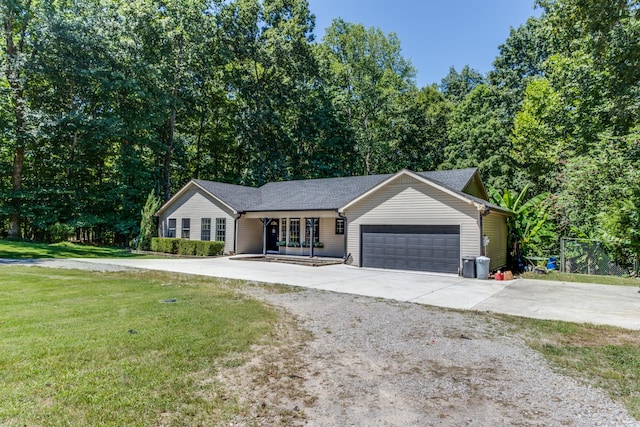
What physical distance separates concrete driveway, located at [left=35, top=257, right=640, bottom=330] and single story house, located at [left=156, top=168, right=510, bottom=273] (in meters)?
Result: 1.52

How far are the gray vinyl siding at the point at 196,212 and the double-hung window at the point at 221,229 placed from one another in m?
0.19

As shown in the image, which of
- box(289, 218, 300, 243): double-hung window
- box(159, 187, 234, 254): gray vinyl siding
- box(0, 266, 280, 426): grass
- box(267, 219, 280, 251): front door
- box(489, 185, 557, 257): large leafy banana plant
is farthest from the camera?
box(267, 219, 280, 251): front door

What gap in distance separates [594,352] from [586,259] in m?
12.3

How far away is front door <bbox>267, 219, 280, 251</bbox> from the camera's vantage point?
2198 cm

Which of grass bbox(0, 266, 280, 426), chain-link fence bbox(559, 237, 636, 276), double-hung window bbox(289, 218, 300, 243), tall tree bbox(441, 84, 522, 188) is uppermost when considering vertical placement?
tall tree bbox(441, 84, 522, 188)

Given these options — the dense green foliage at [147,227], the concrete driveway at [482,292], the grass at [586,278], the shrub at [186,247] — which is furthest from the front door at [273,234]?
the grass at [586,278]

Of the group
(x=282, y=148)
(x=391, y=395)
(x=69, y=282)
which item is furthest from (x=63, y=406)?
(x=282, y=148)

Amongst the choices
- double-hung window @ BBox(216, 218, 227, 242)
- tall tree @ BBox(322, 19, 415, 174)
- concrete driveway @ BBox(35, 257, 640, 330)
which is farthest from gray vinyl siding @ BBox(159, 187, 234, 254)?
tall tree @ BBox(322, 19, 415, 174)

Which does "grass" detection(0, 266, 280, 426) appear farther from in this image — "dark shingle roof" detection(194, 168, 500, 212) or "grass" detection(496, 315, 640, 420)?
"dark shingle roof" detection(194, 168, 500, 212)

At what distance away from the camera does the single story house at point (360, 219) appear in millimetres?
14297

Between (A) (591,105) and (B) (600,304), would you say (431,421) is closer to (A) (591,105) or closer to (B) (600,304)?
(B) (600,304)

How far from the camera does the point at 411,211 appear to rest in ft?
49.6

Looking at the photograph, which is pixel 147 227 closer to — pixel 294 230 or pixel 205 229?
pixel 205 229

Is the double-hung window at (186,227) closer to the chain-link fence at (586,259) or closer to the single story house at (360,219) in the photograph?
the single story house at (360,219)
